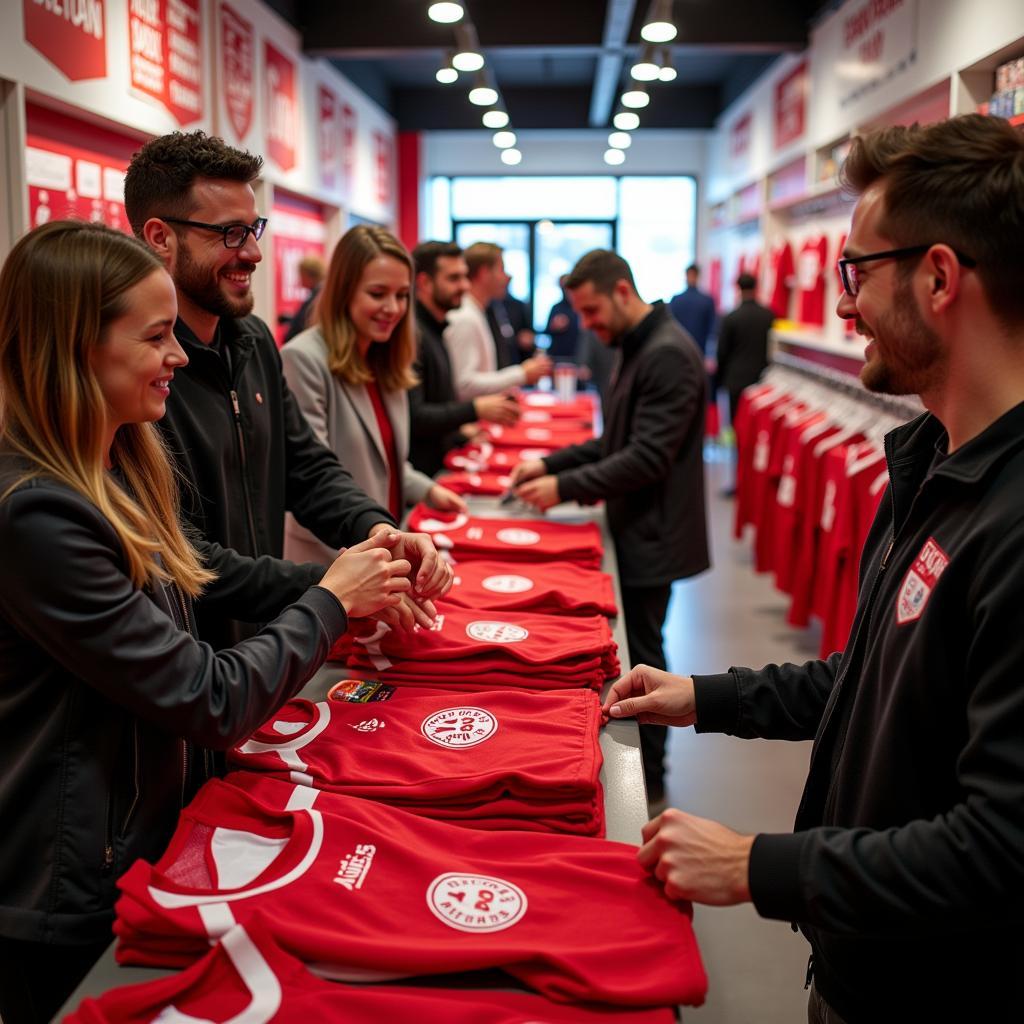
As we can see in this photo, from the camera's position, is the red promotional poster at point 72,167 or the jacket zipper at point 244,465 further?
the red promotional poster at point 72,167

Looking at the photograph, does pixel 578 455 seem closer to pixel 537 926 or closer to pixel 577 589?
pixel 577 589

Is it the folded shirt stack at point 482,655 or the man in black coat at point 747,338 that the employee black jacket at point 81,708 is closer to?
the folded shirt stack at point 482,655

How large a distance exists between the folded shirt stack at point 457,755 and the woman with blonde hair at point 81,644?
133mm

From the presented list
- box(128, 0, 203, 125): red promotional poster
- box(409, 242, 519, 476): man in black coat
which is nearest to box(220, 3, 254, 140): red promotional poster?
box(128, 0, 203, 125): red promotional poster

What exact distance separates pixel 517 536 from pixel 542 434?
212 centimetres

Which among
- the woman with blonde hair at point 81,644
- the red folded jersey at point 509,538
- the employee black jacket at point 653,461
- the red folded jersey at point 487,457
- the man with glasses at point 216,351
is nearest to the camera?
the woman with blonde hair at point 81,644

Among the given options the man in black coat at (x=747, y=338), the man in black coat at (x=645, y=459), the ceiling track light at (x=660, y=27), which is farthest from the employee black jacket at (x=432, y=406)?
the man in black coat at (x=747, y=338)

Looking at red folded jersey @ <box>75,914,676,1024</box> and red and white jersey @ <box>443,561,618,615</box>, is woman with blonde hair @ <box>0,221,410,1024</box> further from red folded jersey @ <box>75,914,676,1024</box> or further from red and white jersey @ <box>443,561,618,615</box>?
red and white jersey @ <box>443,561,618,615</box>

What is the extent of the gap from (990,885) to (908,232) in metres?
0.68

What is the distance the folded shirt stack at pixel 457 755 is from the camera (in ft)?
4.29

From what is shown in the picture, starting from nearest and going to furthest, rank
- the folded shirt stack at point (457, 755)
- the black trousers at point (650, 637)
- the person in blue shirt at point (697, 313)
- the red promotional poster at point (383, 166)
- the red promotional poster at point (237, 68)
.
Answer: the folded shirt stack at point (457, 755)
the black trousers at point (650, 637)
the red promotional poster at point (237, 68)
the person in blue shirt at point (697, 313)
the red promotional poster at point (383, 166)

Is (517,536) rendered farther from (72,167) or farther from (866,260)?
(72,167)

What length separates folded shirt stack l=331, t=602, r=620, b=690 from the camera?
1728mm

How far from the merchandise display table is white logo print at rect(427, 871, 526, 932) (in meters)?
0.22
